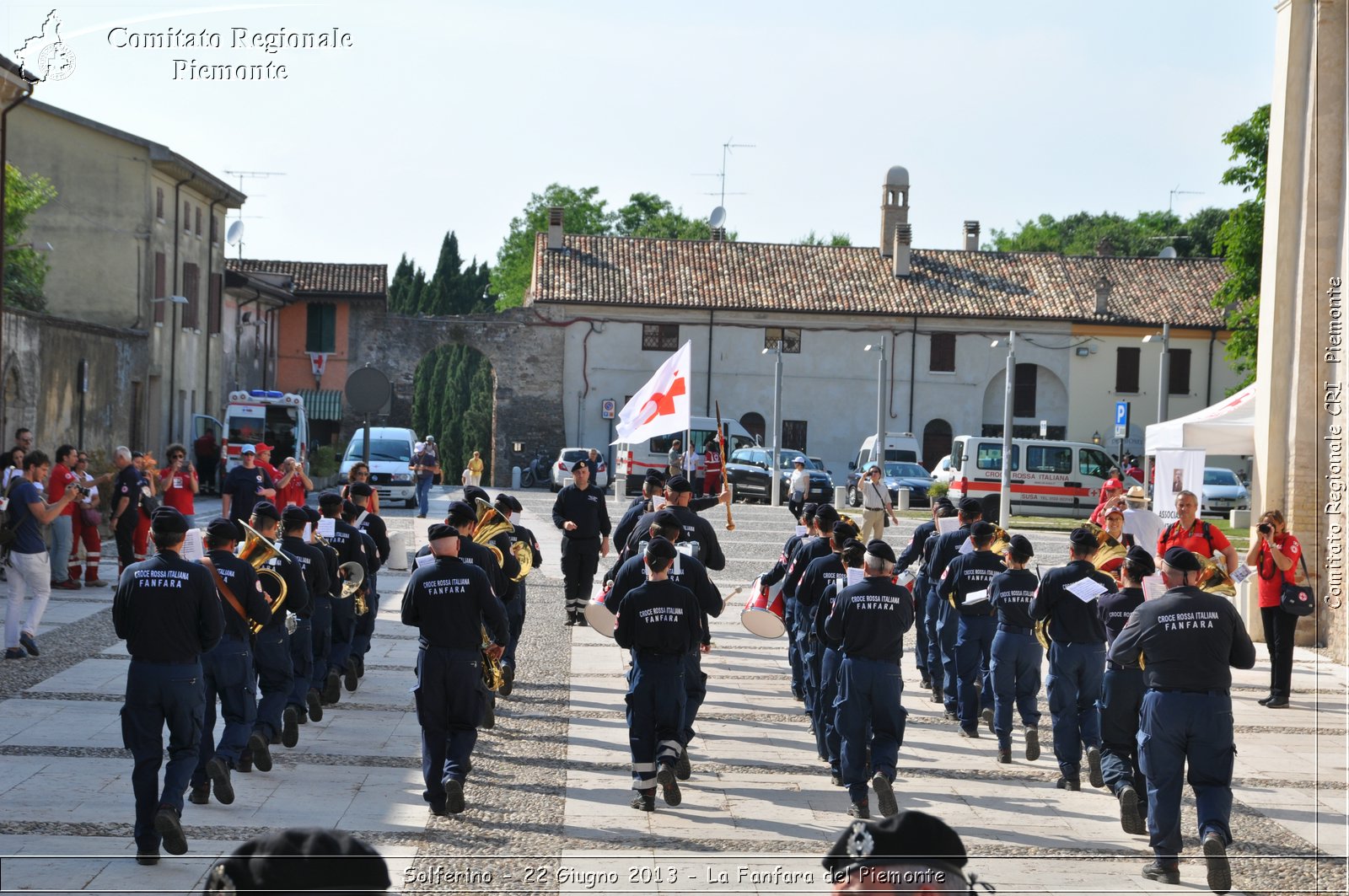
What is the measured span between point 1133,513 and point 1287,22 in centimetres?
678

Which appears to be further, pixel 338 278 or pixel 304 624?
pixel 338 278

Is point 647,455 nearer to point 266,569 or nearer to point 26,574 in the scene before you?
point 26,574

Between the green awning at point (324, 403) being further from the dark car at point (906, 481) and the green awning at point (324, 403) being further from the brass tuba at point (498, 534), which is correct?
the brass tuba at point (498, 534)

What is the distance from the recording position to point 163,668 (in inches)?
309

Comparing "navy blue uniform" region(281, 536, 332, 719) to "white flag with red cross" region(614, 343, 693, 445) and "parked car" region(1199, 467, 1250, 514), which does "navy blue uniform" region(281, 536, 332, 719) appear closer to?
"white flag with red cross" region(614, 343, 693, 445)

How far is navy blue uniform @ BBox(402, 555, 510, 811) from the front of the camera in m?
8.88

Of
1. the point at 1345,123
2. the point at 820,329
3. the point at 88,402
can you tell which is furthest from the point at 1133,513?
the point at 820,329

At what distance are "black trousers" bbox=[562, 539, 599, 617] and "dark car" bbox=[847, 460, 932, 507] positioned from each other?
2611cm

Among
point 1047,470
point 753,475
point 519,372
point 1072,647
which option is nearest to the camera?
point 1072,647

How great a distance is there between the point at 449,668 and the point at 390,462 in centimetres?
2891

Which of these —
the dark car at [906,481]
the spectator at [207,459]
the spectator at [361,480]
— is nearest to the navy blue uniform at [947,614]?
the spectator at [361,480]

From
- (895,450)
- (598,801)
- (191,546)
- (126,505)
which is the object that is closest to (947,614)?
(598,801)

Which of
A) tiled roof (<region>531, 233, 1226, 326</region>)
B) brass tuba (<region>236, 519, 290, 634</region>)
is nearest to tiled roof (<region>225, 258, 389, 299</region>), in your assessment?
tiled roof (<region>531, 233, 1226, 326</region>)

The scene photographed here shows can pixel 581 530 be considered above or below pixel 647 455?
below
